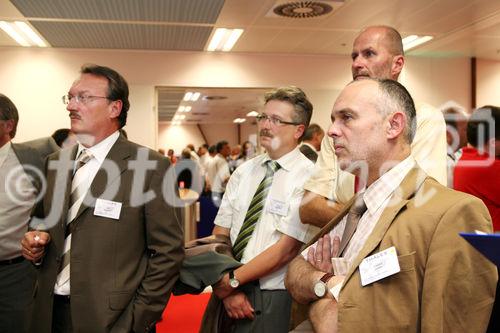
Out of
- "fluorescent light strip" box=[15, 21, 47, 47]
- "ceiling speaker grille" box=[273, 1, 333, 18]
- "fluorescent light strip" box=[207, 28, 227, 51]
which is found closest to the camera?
"ceiling speaker grille" box=[273, 1, 333, 18]

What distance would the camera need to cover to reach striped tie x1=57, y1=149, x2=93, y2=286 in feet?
6.35

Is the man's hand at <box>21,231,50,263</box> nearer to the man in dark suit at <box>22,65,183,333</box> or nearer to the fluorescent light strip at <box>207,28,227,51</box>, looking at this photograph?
the man in dark suit at <box>22,65,183,333</box>

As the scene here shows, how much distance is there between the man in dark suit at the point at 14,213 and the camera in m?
2.82

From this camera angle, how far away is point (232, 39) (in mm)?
6406

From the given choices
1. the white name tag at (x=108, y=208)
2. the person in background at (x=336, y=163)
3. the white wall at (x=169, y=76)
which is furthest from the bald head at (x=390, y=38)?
the white wall at (x=169, y=76)

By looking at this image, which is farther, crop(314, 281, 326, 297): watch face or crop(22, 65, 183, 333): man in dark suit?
crop(22, 65, 183, 333): man in dark suit

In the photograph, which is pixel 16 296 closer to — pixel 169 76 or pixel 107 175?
pixel 107 175

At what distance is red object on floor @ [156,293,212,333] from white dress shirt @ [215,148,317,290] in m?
1.88

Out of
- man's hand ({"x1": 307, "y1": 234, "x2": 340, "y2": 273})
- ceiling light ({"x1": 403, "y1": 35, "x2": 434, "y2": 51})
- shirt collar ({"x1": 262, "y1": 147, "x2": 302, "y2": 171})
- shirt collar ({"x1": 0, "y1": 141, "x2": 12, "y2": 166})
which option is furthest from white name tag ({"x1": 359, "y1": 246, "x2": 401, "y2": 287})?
ceiling light ({"x1": 403, "y1": 35, "x2": 434, "y2": 51})

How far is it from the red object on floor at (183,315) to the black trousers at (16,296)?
124 centimetres

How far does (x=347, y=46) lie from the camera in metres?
6.87

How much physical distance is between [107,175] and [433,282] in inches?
50.8

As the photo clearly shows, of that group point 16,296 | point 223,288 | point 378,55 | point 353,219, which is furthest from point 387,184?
point 16,296

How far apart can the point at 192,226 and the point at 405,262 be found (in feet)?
16.7
